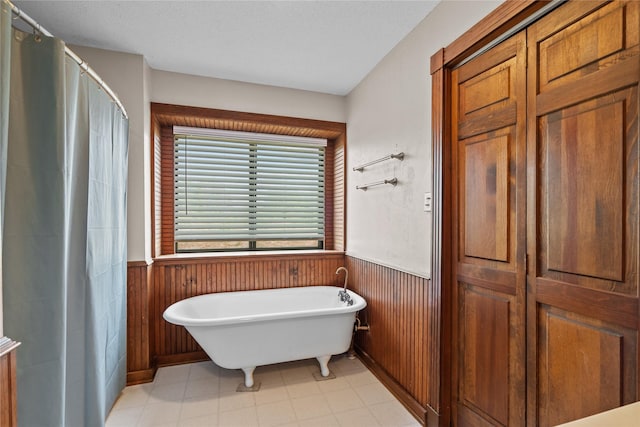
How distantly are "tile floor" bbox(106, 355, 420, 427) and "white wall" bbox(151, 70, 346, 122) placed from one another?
2.26m

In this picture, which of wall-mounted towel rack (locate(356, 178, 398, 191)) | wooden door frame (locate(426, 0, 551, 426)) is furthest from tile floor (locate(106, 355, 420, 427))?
wall-mounted towel rack (locate(356, 178, 398, 191))

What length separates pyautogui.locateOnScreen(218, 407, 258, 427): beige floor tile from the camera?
1830 mm

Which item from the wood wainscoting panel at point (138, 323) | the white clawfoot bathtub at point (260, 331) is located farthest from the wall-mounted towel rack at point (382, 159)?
the wood wainscoting panel at point (138, 323)

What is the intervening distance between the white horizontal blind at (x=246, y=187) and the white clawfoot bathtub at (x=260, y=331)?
71 cm

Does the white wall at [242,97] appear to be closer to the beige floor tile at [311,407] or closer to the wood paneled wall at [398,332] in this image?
the wood paneled wall at [398,332]

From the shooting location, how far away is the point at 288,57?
2.30 meters

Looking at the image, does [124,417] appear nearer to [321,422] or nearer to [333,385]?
[321,422]

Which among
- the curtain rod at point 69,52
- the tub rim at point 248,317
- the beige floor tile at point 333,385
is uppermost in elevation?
the curtain rod at point 69,52

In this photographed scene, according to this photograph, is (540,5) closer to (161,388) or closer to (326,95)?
(326,95)

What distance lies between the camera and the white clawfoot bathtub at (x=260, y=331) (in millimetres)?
2070

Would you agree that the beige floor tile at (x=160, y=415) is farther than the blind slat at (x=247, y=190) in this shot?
No

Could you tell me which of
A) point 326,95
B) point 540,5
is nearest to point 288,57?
point 326,95

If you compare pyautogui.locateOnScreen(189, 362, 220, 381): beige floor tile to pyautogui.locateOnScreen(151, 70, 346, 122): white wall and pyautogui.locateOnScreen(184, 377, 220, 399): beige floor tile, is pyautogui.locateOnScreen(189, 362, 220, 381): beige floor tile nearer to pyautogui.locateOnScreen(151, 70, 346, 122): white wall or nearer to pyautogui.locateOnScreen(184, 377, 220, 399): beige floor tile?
pyautogui.locateOnScreen(184, 377, 220, 399): beige floor tile

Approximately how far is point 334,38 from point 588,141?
160 cm
